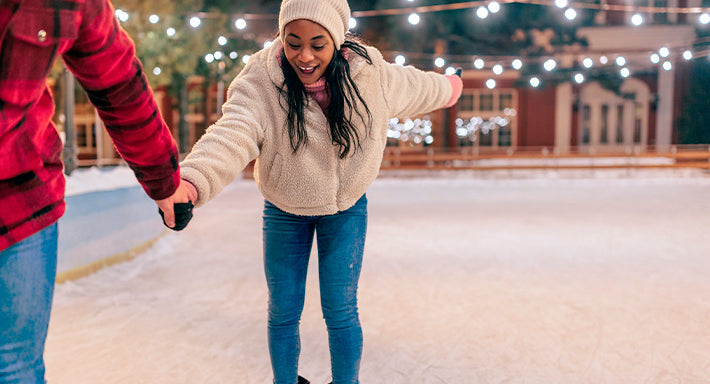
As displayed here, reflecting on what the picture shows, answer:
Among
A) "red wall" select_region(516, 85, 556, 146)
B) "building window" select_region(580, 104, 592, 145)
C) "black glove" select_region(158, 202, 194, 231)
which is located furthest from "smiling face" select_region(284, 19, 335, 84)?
"building window" select_region(580, 104, 592, 145)

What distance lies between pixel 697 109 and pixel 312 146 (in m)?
18.2

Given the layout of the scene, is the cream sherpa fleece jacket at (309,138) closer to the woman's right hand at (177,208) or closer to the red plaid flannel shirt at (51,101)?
the woman's right hand at (177,208)

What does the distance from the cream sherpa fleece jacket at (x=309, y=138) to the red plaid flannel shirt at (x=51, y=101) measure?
1.56 feet

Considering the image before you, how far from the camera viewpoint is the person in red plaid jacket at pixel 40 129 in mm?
849

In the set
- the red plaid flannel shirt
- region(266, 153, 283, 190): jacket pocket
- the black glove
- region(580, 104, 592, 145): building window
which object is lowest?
the black glove

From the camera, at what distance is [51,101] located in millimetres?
1035

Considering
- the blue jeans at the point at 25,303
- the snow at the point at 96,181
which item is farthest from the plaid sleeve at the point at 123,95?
the snow at the point at 96,181

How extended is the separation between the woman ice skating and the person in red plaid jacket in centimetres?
36

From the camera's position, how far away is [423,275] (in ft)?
14.8

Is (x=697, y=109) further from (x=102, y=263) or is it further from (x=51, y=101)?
(x=51, y=101)

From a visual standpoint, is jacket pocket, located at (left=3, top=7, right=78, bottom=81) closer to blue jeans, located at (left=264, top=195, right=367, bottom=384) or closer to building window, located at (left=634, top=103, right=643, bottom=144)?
blue jeans, located at (left=264, top=195, right=367, bottom=384)

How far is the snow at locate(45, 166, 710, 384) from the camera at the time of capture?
103 inches

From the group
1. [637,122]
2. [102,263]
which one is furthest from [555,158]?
[102,263]

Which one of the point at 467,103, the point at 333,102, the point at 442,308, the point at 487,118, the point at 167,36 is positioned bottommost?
the point at 442,308
